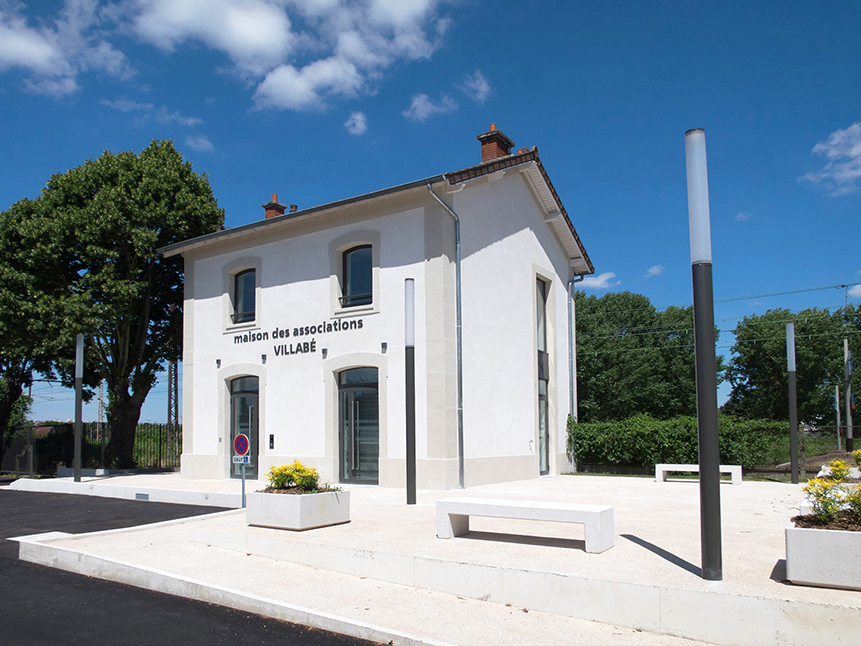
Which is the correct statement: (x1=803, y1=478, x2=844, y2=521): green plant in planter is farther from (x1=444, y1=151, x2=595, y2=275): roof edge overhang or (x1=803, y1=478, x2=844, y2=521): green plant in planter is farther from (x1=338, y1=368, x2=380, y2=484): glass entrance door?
(x1=338, y1=368, x2=380, y2=484): glass entrance door

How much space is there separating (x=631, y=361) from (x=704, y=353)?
138 ft

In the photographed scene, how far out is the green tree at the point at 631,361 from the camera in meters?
45.9

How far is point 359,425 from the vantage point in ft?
50.7

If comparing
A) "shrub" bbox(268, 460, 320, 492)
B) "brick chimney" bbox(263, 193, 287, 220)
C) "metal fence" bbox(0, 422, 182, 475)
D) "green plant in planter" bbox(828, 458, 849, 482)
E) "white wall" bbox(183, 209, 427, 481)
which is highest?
"brick chimney" bbox(263, 193, 287, 220)

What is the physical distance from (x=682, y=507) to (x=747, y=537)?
3.10 meters

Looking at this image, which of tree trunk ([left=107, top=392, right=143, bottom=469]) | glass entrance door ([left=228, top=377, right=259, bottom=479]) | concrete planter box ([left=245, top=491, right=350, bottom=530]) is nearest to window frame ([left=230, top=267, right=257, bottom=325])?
glass entrance door ([left=228, top=377, right=259, bottom=479])

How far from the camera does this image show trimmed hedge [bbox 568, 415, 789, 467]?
60.4 feet

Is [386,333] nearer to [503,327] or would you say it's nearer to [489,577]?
[503,327]

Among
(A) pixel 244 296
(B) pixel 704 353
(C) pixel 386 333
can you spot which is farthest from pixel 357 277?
(B) pixel 704 353

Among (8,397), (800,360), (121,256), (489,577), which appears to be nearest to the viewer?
(489,577)

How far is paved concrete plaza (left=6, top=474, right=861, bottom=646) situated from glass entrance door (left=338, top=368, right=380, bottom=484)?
5.16 metres

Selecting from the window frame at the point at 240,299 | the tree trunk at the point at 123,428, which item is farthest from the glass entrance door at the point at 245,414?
the tree trunk at the point at 123,428

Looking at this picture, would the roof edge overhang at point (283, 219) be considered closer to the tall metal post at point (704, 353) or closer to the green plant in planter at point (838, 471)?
the tall metal post at point (704, 353)

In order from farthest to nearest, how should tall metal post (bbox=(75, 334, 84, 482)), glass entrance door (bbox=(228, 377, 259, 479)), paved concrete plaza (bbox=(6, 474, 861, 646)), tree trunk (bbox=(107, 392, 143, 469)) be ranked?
tree trunk (bbox=(107, 392, 143, 469)), glass entrance door (bbox=(228, 377, 259, 479)), tall metal post (bbox=(75, 334, 84, 482)), paved concrete plaza (bbox=(6, 474, 861, 646))
